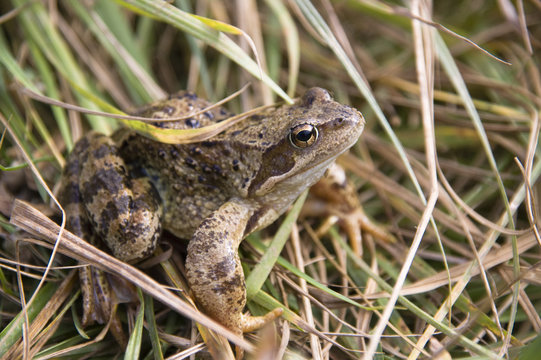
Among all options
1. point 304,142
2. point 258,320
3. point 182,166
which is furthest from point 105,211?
point 304,142

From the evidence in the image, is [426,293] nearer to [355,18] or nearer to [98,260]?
[98,260]

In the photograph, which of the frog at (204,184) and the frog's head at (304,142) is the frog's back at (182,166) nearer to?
the frog at (204,184)

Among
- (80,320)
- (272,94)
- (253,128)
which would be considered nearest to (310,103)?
(253,128)

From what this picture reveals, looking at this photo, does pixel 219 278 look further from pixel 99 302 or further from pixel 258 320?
pixel 99 302

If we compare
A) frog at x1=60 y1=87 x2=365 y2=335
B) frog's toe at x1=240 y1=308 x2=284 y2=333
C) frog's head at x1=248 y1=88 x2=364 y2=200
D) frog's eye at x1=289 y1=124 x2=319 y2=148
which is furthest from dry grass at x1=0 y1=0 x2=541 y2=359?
frog's eye at x1=289 y1=124 x2=319 y2=148

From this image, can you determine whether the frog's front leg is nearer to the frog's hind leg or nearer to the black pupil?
the frog's hind leg

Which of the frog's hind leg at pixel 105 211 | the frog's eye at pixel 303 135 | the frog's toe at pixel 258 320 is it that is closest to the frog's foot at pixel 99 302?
the frog's hind leg at pixel 105 211
